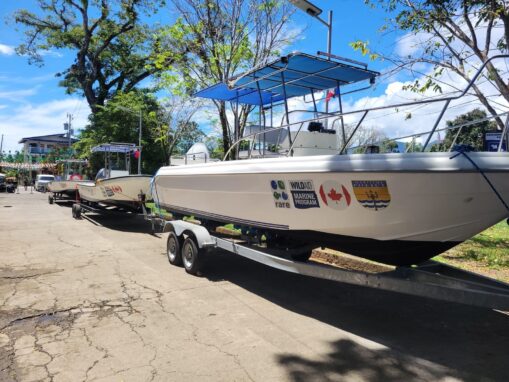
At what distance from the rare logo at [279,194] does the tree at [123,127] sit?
2710 cm

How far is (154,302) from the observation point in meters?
5.42

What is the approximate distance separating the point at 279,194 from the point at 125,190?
8.04m

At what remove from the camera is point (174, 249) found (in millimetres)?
7504

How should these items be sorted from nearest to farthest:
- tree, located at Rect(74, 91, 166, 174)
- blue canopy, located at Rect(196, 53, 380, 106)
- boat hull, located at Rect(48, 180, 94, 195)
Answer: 1. blue canopy, located at Rect(196, 53, 380, 106)
2. boat hull, located at Rect(48, 180, 94, 195)
3. tree, located at Rect(74, 91, 166, 174)

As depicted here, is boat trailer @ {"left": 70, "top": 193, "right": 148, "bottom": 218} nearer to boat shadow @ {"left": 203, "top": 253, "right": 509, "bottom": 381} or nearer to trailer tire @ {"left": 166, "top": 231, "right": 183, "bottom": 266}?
trailer tire @ {"left": 166, "top": 231, "right": 183, "bottom": 266}

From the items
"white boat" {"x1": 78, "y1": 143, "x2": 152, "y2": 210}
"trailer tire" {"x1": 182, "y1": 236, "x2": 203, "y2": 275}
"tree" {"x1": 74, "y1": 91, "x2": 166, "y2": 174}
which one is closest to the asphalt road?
"trailer tire" {"x1": 182, "y1": 236, "x2": 203, "y2": 275}

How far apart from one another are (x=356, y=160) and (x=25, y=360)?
3.49m

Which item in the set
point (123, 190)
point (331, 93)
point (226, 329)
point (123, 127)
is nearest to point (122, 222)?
point (123, 190)

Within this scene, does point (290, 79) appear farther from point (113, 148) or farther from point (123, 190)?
point (113, 148)

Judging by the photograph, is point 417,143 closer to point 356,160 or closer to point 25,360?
point 356,160

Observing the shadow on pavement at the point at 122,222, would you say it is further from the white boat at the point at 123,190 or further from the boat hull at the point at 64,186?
Answer: the boat hull at the point at 64,186

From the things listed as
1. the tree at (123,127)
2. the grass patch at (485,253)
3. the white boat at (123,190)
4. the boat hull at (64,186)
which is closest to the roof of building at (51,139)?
the tree at (123,127)

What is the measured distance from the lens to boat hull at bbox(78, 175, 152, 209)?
1205 cm

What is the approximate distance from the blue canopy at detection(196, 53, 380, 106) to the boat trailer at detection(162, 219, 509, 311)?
2.31m
